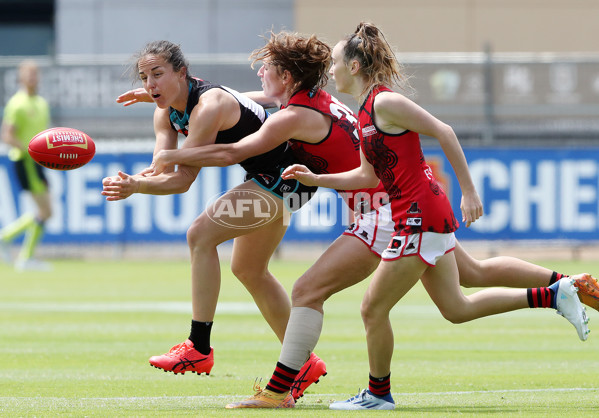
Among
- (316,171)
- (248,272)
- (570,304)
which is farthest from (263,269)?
(570,304)

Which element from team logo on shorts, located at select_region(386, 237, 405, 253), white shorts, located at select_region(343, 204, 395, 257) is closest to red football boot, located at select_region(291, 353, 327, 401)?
white shorts, located at select_region(343, 204, 395, 257)

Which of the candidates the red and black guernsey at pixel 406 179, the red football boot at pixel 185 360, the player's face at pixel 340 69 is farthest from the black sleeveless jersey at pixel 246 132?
the red football boot at pixel 185 360

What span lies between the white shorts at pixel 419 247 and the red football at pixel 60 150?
6.95 ft

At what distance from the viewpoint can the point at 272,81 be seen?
702 cm

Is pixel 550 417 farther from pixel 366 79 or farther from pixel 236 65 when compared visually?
pixel 236 65

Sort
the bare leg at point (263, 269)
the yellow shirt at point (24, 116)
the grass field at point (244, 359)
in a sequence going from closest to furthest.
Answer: the grass field at point (244, 359)
the bare leg at point (263, 269)
the yellow shirt at point (24, 116)

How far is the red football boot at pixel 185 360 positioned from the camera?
269 inches

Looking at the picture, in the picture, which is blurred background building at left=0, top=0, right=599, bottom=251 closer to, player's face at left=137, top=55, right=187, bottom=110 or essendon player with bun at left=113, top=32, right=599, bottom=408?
player's face at left=137, top=55, right=187, bottom=110

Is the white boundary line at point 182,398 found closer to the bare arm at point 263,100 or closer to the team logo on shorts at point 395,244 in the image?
the team logo on shorts at point 395,244

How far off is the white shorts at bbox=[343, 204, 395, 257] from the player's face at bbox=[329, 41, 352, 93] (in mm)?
783

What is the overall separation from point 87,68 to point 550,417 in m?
15.9

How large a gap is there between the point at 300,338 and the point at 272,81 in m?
1.68

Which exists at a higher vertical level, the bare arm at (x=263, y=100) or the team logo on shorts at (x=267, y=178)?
the bare arm at (x=263, y=100)

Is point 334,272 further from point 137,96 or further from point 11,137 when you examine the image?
point 11,137
